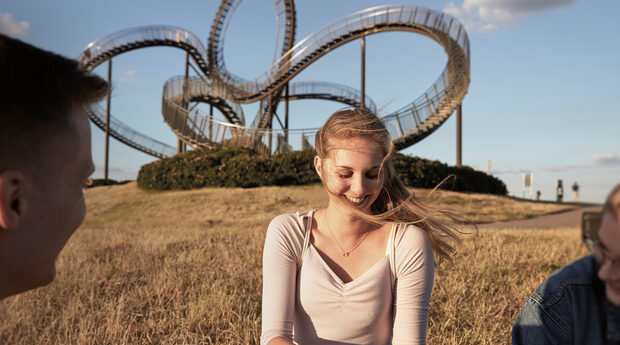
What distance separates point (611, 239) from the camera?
943mm

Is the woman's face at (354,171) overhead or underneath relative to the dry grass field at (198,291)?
overhead

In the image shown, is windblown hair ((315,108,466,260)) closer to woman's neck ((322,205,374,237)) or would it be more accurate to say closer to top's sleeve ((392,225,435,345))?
woman's neck ((322,205,374,237))

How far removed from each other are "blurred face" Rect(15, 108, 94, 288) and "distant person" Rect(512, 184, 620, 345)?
144 cm

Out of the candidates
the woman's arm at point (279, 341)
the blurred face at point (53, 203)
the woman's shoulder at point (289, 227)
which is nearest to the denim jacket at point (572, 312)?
the woman's arm at point (279, 341)

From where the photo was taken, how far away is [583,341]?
1.43 m

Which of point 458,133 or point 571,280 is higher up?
point 458,133

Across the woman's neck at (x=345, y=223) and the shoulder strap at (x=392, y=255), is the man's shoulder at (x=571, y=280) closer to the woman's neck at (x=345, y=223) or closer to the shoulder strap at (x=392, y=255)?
the shoulder strap at (x=392, y=255)

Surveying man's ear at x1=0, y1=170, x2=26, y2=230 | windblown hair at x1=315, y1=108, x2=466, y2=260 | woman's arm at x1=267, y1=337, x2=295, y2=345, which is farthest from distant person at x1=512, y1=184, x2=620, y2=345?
man's ear at x1=0, y1=170, x2=26, y2=230

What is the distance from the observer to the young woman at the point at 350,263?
2.37 metres

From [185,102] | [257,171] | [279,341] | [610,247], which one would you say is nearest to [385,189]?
[279,341]

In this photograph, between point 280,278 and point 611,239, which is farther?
point 280,278

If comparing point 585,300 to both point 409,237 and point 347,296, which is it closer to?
point 409,237

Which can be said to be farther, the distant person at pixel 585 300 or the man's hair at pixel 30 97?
the man's hair at pixel 30 97

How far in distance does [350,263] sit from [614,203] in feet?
5.64
